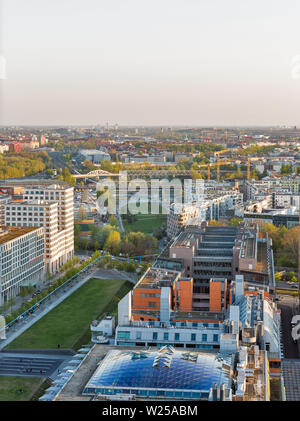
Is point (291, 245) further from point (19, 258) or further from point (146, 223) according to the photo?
point (146, 223)

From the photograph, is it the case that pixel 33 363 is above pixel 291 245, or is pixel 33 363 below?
below

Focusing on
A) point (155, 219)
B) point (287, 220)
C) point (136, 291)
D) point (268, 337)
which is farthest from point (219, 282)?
point (155, 219)

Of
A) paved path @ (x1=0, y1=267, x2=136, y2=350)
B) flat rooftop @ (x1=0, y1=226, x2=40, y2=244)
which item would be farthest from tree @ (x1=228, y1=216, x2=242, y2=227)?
flat rooftop @ (x1=0, y1=226, x2=40, y2=244)

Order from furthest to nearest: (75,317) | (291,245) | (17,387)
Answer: (291,245)
(75,317)
(17,387)

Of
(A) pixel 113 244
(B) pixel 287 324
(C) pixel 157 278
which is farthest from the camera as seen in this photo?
(A) pixel 113 244

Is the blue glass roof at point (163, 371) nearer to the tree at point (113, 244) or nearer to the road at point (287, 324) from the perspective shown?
the road at point (287, 324)

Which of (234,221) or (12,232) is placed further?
(234,221)

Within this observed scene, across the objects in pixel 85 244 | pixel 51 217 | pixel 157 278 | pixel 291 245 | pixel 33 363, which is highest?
pixel 51 217

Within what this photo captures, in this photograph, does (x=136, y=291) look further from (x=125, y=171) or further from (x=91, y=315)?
(x=125, y=171)

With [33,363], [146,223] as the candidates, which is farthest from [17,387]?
[146,223]
